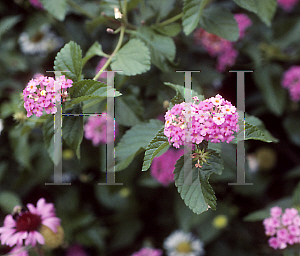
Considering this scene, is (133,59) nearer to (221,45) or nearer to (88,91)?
(88,91)

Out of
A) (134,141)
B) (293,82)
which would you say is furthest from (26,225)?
(293,82)

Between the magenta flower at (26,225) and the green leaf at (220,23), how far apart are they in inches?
29.0

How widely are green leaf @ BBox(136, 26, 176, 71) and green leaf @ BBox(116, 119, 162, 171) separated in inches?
7.8

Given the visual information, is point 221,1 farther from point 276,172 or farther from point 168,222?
point 168,222

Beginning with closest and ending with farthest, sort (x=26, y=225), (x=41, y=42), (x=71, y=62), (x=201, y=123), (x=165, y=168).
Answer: (x=201, y=123), (x=71, y=62), (x=26, y=225), (x=165, y=168), (x=41, y=42)

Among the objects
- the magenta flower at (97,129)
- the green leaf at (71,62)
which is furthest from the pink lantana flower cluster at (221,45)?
the green leaf at (71,62)

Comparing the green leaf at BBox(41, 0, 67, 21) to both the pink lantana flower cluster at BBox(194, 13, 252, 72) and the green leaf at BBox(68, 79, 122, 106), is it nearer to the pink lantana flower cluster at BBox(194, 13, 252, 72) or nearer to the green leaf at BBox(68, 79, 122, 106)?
the green leaf at BBox(68, 79, 122, 106)

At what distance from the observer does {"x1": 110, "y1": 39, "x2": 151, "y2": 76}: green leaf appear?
81 cm

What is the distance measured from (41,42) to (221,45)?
942 millimetres

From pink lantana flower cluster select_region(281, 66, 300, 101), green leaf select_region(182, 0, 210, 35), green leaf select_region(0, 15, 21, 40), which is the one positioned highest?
green leaf select_region(0, 15, 21, 40)

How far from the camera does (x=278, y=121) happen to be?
1.55 m

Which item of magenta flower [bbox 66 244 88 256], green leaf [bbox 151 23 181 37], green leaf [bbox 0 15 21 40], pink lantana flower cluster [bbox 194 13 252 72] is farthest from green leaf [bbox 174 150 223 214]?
green leaf [bbox 0 15 21 40]

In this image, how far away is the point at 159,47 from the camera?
0.94 meters

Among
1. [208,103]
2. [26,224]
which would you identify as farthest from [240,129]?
[26,224]
